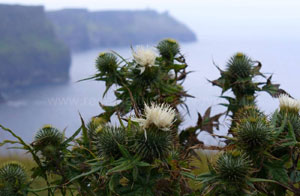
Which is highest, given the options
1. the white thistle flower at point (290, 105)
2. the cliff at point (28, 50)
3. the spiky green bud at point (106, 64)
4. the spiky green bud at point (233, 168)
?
the cliff at point (28, 50)

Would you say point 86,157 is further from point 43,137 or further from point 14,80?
point 14,80

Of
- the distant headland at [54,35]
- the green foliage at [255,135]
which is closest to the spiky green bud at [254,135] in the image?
the green foliage at [255,135]

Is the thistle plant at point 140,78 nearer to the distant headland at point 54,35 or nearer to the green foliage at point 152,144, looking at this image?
the green foliage at point 152,144

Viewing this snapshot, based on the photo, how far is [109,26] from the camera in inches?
1118

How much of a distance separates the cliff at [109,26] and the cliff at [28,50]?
7.25ft

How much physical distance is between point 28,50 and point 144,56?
25878mm

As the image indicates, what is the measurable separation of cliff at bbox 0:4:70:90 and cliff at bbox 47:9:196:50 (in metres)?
2.21

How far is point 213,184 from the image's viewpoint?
5.08 feet

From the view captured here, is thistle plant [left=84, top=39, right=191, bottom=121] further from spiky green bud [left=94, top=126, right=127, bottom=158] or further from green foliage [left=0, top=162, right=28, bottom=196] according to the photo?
green foliage [left=0, top=162, right=28, bottom=196]

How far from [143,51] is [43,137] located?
76 cm

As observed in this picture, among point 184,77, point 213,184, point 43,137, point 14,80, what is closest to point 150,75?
point 184,77

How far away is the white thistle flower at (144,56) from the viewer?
2.16 m

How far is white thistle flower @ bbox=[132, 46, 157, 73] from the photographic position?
2164mm

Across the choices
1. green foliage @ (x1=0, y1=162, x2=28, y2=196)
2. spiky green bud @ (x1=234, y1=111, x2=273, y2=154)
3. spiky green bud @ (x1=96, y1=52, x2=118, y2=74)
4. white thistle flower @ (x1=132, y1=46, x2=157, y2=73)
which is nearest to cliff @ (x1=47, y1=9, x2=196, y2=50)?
spiky green bud @ (x1=96, y1=52, x2=118, y2=74)
